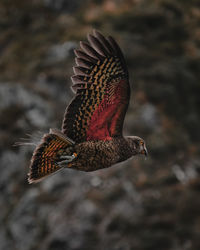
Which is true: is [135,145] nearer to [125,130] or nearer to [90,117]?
[90,117]

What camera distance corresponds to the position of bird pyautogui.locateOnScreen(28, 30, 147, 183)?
486cm

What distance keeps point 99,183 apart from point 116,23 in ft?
25.1

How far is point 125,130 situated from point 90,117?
9071mm

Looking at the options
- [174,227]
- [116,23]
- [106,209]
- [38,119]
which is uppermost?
[116,23]

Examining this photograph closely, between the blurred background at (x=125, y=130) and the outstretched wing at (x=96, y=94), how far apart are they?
7779 millimetres

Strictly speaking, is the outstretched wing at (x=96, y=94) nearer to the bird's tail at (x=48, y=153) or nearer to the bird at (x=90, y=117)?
the bird at (x=90, y=117)

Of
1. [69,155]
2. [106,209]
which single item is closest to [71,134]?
[69,155]

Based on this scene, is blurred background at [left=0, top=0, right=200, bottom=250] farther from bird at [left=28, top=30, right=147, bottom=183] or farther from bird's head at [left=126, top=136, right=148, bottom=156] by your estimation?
bird at [left=28, top=30, right=147, bottom=183]

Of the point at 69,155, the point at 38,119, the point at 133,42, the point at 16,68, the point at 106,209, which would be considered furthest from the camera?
the point at 133,42

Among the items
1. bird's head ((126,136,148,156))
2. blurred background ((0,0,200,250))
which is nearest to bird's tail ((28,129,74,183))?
bird's head ((126,136,148,156))

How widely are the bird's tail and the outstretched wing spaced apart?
7.0 inches

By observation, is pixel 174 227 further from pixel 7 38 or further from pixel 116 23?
pixel 7 38

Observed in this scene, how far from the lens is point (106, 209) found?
1261 centimetres

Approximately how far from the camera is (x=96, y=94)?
16.3ft
